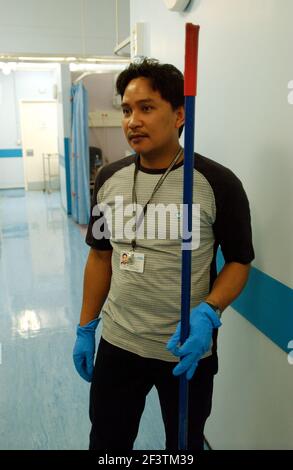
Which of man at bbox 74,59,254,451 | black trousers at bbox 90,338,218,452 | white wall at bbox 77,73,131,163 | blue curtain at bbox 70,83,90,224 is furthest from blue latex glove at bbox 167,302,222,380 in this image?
white wall at bbox 77,73,131,163

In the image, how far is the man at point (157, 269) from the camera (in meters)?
0.99

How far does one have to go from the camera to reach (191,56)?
28.7 inches

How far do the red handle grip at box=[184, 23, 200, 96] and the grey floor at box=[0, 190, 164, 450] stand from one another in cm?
153

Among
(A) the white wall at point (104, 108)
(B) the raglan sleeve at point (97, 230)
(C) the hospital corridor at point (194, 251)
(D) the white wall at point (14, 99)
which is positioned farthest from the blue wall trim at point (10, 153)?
(B) the raglan sleeve at point (97, 230)

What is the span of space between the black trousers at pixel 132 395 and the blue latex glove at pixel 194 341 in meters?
0.15

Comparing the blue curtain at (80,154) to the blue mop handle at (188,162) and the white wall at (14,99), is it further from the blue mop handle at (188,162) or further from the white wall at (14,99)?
the blue mop handle at (188,162)

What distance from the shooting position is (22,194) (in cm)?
755

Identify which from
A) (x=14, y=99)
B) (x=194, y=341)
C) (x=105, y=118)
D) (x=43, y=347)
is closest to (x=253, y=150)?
(x=194, y=341)

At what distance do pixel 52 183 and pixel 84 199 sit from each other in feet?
10.4

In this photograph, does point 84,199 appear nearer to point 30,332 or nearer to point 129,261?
Answer: point 30,332

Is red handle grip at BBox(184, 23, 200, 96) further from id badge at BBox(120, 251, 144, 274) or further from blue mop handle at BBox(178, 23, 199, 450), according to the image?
id badge at BBox(120, 251, 144, 274)

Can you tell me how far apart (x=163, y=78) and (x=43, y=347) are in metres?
1.95

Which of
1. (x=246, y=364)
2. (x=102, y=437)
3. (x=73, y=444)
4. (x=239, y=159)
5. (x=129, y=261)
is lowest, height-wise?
(x=73, y=444)
